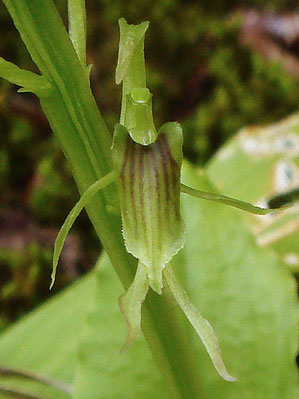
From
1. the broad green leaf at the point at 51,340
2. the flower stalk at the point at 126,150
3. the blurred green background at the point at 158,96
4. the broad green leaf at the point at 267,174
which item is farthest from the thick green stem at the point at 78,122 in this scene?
the blurred green background at the point at 158,96

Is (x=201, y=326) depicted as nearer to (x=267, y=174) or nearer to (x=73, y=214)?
(x=73, y=214)

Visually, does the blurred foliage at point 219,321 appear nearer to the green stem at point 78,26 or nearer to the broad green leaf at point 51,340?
the broad green leaf at point 51,340

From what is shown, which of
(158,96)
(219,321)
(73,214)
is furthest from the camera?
(158,96)

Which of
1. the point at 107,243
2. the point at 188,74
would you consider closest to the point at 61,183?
the point at 188,74

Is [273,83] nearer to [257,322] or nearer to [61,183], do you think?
[61,183]

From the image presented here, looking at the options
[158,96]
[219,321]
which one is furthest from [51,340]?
[158,96]
